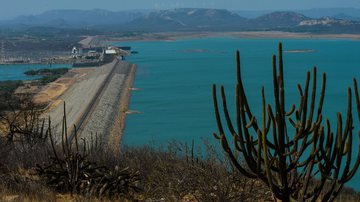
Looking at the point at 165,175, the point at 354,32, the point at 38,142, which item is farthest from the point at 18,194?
the point at 354,32

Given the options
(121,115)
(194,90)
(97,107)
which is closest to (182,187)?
(121,115)

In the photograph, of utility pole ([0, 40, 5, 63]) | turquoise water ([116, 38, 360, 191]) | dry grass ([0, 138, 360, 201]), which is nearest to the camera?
dry grass ([0, 138, 360, 201])

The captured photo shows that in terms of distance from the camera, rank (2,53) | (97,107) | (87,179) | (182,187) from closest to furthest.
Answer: (182,187), (87,179), (97,107), (2,53)

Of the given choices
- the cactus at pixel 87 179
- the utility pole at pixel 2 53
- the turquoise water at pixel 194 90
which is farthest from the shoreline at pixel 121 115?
the utility pole at pixel 2 53

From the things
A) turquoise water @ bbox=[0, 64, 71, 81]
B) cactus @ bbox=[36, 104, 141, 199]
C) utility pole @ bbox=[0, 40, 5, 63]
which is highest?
cactus @ bbox=[36, 104, 141, 199]

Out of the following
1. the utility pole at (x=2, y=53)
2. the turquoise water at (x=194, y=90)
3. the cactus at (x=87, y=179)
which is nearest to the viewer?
the cactus at (x=87, y=179)

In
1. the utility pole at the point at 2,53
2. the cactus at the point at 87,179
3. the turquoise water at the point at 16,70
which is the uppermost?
the cactus at the point at 87,179

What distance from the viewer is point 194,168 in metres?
4.94

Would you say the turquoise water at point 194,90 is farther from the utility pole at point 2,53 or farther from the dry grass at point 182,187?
the utility pole at point 2,53

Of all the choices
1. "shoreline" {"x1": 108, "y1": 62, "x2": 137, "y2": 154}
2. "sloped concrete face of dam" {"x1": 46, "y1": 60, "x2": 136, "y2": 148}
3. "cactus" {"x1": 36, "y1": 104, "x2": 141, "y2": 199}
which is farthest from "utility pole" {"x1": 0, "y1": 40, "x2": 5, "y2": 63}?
"cactus" {"x1": 36, "y1": 104, "x2": 141, "y2": 199}

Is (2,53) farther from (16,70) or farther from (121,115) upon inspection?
(121,115)

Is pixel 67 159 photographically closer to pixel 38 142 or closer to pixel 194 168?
pixel 194 168

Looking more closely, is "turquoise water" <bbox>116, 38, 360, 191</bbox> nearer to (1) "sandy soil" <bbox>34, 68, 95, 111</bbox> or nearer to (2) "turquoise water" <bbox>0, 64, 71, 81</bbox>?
(1) "sandy soil" <bbox>34, 68, 95, 111</bbox>

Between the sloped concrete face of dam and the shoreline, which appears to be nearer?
the shoreline
